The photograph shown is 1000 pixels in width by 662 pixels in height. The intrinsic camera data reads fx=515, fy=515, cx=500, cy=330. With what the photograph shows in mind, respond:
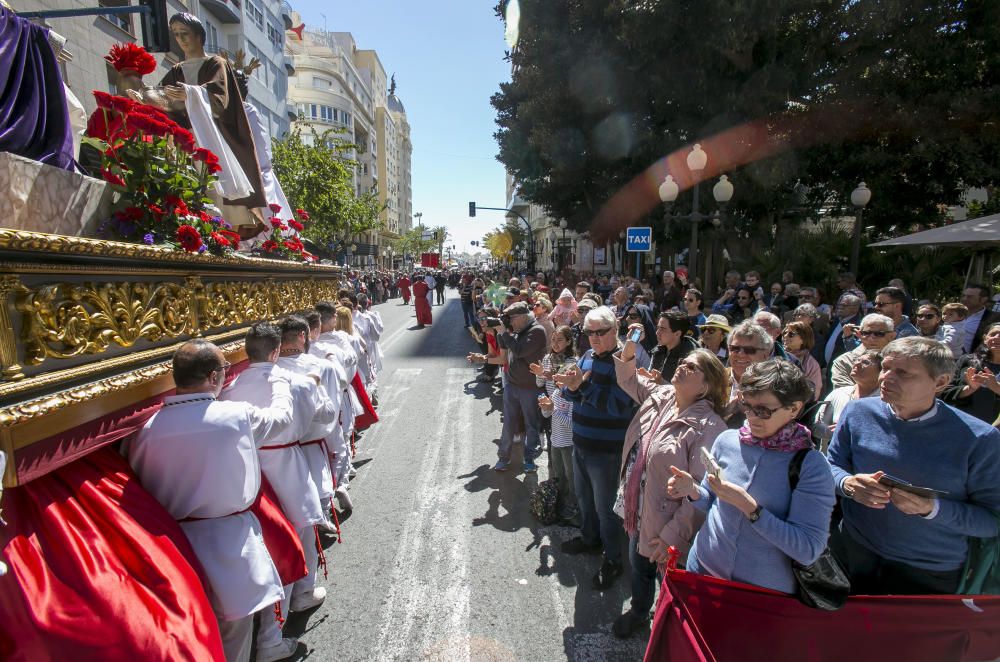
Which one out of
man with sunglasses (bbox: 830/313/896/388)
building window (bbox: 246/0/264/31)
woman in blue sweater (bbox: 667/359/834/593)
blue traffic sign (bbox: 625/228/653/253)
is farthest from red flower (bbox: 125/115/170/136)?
building window (bbox: 246/0/264/31)

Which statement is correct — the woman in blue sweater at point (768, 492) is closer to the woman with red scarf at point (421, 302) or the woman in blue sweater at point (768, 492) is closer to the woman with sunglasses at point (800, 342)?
the woman with sunglasses at point (800, 342)

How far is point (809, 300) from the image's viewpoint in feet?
27.2

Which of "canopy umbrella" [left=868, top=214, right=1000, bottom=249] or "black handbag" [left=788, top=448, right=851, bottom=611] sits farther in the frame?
"canopy umbrella" [left=868, top=214, right=1000, bottom=249]

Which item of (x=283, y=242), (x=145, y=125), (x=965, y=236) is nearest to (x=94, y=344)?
(x=145, y=125)

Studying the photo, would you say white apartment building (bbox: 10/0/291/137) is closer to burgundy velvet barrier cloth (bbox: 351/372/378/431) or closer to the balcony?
the balcony

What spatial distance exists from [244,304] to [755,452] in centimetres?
339

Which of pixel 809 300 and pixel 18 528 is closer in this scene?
pixel 18 528

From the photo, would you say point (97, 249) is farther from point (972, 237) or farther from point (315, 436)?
point (972, 237)

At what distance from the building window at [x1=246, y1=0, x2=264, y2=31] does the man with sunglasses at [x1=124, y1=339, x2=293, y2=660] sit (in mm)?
30107

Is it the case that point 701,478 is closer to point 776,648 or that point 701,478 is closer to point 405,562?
point 776,648

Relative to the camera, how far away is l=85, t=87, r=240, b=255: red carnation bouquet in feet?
9.32

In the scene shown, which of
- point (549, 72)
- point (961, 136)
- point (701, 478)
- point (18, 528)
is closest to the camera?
point (18, 528)

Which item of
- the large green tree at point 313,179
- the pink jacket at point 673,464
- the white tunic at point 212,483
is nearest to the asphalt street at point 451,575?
the pink jacket at point 673,464

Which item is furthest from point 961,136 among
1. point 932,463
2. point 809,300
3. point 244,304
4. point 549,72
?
point 244,304
